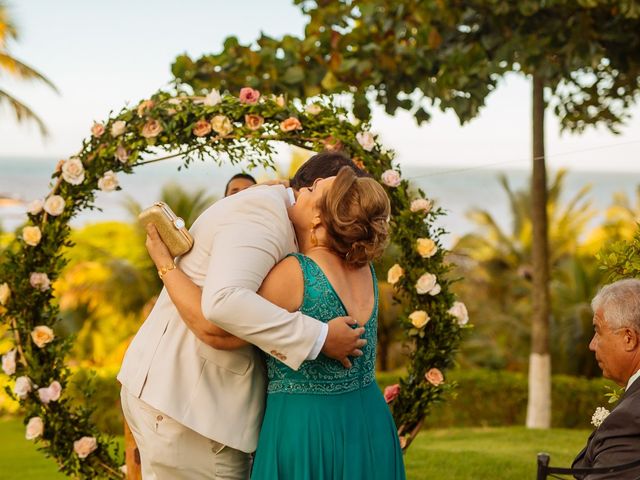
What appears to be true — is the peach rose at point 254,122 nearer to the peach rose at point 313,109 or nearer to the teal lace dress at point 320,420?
the peach rose at point 313,109

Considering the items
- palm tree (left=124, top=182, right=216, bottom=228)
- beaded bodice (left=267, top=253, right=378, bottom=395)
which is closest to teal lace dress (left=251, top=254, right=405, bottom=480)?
beaded bodice (left=267, top=253, right=378, bottom=395)

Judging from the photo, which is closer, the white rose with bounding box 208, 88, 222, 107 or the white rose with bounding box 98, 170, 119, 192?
the white rose with bounding box 208, 88, 222, 107

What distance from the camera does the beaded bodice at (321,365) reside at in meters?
3.26

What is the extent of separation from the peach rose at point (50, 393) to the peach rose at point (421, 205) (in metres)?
2.25

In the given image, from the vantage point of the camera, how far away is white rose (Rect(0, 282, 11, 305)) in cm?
525

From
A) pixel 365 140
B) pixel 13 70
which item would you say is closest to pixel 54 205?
pixel 365 140

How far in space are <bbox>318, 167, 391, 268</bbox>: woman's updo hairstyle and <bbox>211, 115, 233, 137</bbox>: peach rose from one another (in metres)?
1.86

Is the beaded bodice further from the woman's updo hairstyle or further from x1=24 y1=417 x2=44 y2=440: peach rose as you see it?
x1=24 y1=417 x2=44 y2=440: peach rose

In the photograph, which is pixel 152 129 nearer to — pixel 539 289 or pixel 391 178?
pixel 391 178

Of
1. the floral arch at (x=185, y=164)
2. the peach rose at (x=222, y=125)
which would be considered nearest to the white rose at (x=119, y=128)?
the floral arch at (x=185, y=164)

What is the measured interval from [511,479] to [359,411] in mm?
3721

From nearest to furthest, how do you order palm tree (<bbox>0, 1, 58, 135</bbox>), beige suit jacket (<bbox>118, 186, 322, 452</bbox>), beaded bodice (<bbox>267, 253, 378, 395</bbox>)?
beige suit jacket (<bbox>118, 186, 322, 452</bbox>), beaded bodice (<bbox>267, 253, 378, 395</bbox>), palm tree (<bbox>0, 1, 58, 135</bbox>)

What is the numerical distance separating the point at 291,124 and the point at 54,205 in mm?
1435

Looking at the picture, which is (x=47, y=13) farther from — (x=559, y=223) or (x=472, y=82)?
(x=472, y=82)
